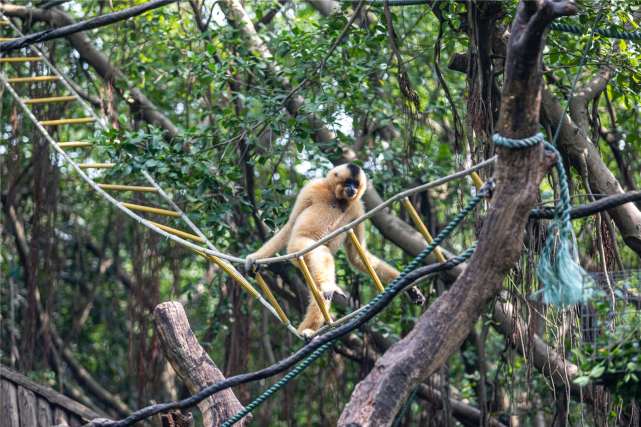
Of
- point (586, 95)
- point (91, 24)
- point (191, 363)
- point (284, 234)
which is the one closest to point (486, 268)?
point (191, 363)

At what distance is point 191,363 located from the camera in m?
4.40

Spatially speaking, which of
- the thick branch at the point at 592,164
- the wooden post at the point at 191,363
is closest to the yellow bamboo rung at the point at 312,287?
the wooden post at the point at 191,363

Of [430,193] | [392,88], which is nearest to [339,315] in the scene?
[430,193]

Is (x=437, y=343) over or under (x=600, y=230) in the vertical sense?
under

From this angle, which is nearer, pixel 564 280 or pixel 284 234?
pixel 564 280

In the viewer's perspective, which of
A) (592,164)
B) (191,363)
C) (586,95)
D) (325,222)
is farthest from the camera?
(586,95)

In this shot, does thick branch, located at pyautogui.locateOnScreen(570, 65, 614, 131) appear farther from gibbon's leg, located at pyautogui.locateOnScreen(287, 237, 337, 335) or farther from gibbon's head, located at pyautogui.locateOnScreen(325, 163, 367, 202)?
gibbon's leg, located at pyautogui.locateOnScreen(287, 237, 337, 335)

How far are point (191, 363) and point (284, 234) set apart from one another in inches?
60.5

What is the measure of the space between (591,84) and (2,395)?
451 cm

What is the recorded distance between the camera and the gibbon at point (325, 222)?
212 inches

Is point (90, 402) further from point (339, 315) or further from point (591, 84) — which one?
point (591, 84)

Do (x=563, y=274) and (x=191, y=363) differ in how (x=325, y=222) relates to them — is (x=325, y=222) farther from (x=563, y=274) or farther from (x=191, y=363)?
(x=563, y=274)

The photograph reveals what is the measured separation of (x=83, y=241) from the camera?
10664 mm

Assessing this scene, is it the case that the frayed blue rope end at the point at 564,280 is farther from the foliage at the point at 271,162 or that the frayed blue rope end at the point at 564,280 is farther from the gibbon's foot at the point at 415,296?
the gibbon's foot at the point at 415,296
